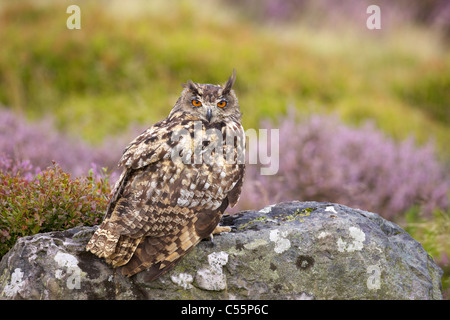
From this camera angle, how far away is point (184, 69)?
10.5 m

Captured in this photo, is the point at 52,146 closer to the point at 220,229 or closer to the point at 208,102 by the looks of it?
the point at 208,102

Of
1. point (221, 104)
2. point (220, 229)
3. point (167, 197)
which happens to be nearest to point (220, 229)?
point (220, 229)

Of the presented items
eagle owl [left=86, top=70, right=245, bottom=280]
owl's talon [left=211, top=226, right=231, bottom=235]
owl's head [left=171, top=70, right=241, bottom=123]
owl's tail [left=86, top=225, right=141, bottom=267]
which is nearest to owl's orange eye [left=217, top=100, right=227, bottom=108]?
owl's head [left=171, top=70, right=241, bottom=123]

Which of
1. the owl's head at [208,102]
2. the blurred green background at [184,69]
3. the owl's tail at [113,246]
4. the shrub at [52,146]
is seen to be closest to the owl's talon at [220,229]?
the owl's tail at [113,246]

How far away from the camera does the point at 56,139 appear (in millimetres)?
7023

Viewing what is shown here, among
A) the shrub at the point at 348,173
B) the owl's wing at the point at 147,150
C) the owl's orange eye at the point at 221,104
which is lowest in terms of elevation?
the shrub at the point at 348,173

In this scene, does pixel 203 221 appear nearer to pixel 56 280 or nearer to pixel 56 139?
pixel 56 280

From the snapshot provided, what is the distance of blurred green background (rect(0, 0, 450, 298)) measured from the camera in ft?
31.5

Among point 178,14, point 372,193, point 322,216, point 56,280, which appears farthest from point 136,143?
point 178,14

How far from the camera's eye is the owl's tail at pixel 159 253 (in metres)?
3.06

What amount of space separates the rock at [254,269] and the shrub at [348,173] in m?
2.26

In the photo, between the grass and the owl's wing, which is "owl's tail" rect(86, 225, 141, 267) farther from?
the grass

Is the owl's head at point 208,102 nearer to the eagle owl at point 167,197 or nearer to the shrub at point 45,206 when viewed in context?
the eagle owl at point 167,197

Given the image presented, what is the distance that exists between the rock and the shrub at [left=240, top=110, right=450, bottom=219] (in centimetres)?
226
